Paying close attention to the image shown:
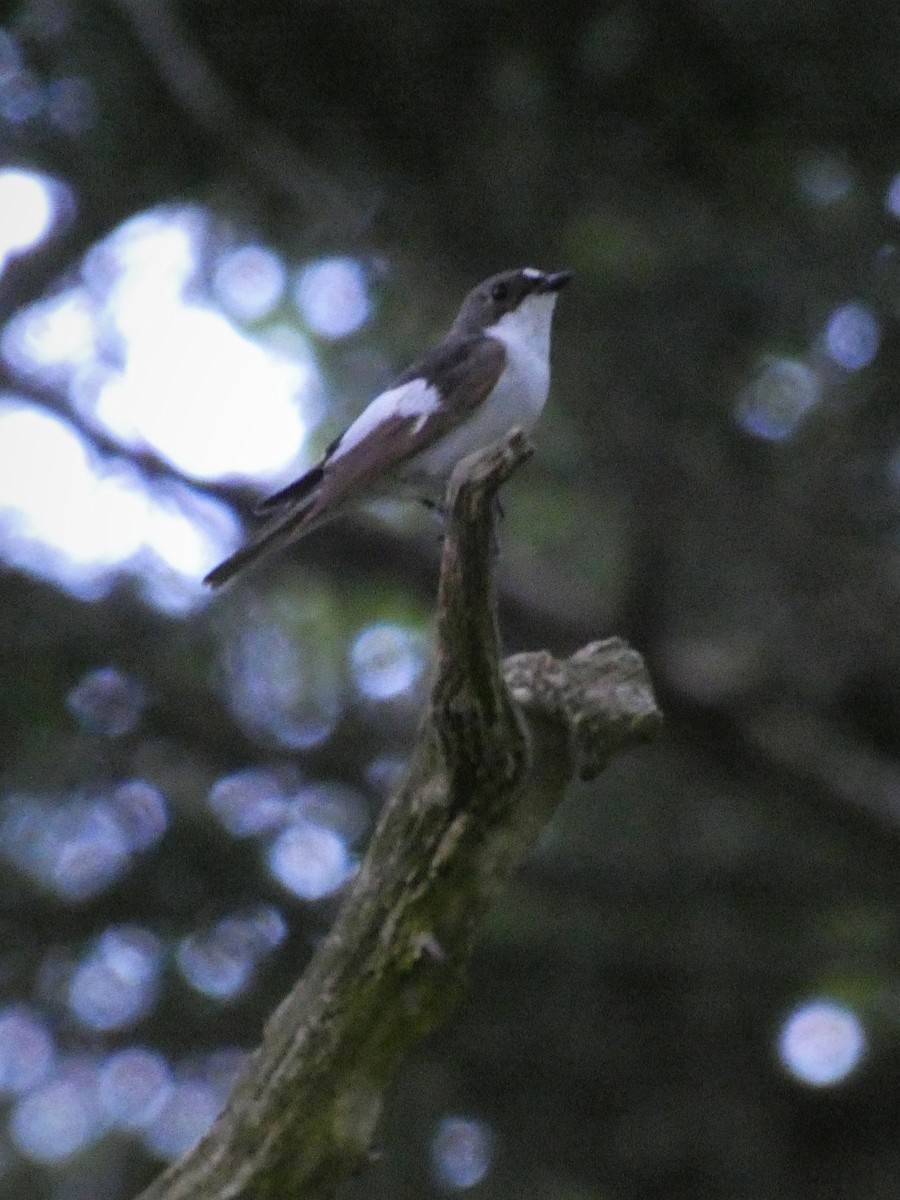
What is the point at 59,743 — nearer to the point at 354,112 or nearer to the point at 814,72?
the point at 354,112

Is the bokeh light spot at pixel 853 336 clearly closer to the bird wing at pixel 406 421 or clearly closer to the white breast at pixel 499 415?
the white breast at pixel 499 415

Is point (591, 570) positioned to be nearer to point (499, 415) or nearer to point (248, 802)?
point (248, 802)

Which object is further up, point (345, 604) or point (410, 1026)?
point (410, 1026)

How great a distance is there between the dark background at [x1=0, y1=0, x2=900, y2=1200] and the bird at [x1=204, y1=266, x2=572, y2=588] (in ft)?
4.95

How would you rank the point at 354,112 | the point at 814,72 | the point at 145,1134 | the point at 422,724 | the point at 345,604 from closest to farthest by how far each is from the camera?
the point at 422,724
the point at 814,72
the point at 354,112
the point at 145,1134
the point at 345,604

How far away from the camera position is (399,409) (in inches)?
211

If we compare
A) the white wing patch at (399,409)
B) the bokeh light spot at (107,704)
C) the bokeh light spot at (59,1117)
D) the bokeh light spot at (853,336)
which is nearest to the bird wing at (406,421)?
the white wing patch at (399,409)

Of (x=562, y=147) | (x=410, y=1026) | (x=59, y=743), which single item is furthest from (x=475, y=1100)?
(x=410, y=1026)

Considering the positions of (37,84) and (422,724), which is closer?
(422,724)

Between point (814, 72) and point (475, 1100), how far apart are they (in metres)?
3.23

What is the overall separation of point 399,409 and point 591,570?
115 inches

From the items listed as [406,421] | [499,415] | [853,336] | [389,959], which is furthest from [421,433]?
[853,336]

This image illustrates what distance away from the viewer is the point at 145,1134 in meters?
8.00

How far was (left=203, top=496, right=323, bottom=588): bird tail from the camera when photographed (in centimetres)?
490
